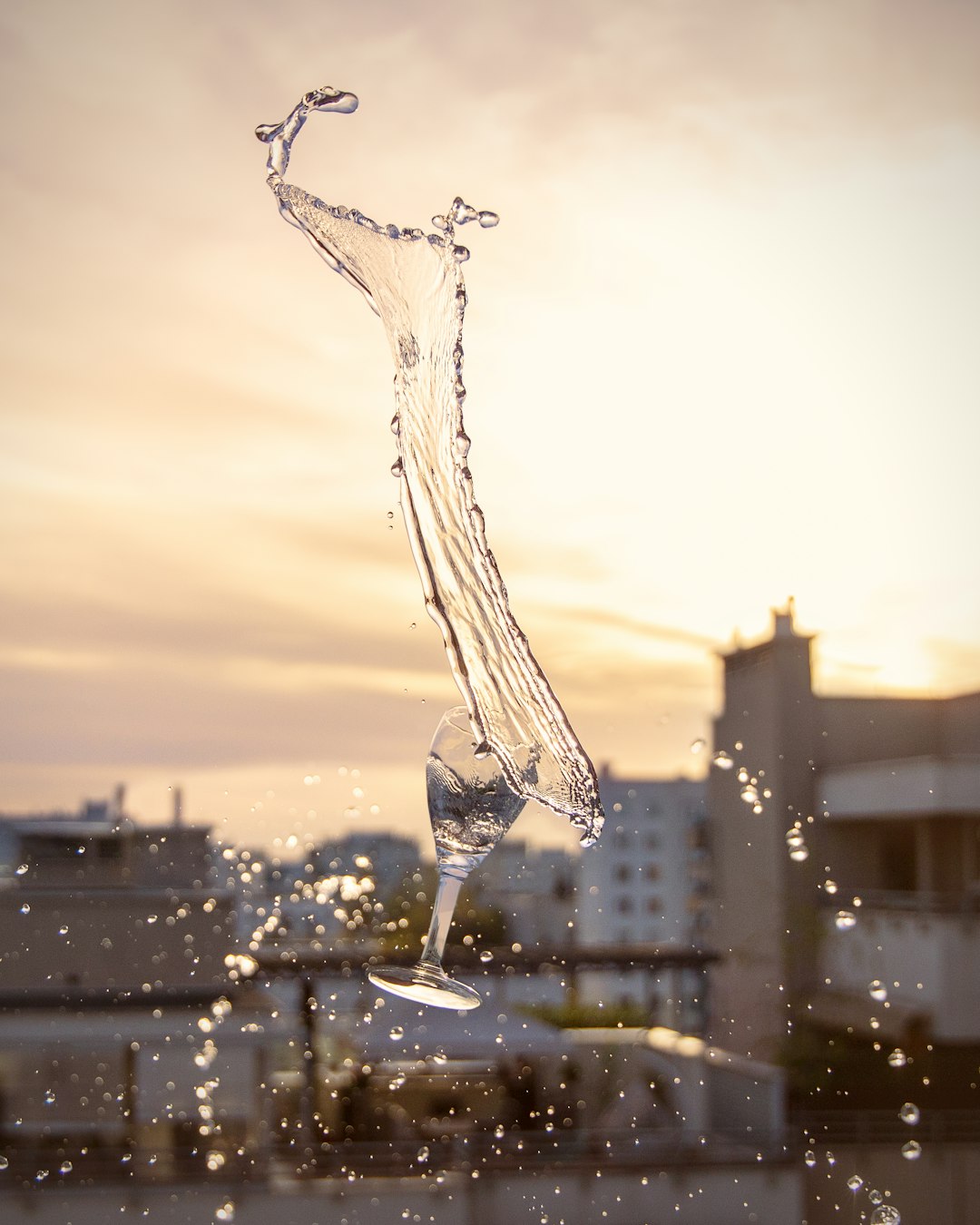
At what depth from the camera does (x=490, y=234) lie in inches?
87.0

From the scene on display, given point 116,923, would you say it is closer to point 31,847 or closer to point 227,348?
point 31,847

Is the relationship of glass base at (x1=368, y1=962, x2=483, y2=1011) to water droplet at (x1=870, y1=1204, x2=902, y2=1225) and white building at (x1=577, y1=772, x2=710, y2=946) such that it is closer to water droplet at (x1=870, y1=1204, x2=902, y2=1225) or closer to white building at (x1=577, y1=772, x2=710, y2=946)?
white building at (x1=577, y1=772, x2=710, y2=946)

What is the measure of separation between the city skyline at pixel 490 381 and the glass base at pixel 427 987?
139cm

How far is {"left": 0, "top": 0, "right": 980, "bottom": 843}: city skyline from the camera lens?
207cm

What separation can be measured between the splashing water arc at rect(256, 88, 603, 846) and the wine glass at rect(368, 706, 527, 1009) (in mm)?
68

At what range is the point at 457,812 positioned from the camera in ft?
2.80

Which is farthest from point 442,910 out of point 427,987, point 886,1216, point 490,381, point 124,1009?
point 886,1216

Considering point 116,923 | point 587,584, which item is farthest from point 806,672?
point 116,923

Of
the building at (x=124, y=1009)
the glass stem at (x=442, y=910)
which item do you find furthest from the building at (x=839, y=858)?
the glass stem at (x=442, y=910)

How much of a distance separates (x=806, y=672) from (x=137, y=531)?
1.51 meters

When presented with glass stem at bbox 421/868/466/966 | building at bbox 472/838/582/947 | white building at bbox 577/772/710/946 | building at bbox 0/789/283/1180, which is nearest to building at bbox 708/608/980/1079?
white building at bbox 577/772/710/946

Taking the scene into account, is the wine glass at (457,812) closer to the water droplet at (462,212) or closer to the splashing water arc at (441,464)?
the splashing water arc at (441,464)

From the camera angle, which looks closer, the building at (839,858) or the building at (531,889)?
the building at (839,858)

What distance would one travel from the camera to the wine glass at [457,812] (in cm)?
84
